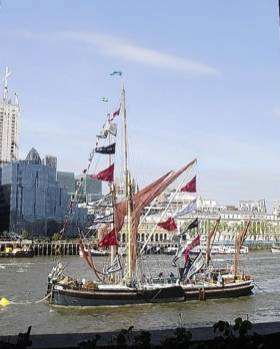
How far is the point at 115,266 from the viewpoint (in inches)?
1821

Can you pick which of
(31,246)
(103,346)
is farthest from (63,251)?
(103,346)

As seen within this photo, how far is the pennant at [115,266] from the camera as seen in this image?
4435 centimetres

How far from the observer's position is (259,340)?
7.76m

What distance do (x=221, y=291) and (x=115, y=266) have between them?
9.05 metres

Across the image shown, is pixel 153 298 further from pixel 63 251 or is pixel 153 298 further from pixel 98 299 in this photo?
pixel 63 251

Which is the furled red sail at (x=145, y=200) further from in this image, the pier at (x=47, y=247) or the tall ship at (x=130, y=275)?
the pier at (x=47, y=247)

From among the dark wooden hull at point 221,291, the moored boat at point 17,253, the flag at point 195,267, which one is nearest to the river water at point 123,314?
the dark wooden hull at point 221,291

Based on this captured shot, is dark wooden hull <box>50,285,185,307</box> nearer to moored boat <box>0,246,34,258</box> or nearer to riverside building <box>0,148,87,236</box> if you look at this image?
moored boat <box>0,246,34,258</box>

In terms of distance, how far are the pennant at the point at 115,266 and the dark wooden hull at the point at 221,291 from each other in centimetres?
548

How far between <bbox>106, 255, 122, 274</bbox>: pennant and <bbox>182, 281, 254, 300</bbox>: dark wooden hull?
18.0 feet

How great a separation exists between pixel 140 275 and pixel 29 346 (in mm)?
38563

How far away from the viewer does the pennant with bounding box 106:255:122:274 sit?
4435 centimetres

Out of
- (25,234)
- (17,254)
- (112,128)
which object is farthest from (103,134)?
(25,234)

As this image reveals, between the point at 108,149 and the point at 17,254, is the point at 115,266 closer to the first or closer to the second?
the point at 108,149
